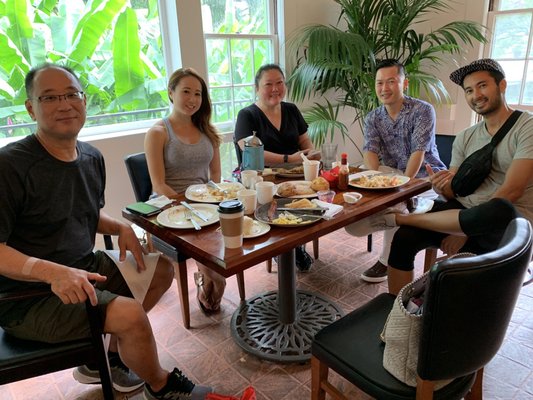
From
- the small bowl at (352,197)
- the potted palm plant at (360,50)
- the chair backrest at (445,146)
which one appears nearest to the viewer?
the small bowl at (352,197)

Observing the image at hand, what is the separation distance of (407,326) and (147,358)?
2.86ft

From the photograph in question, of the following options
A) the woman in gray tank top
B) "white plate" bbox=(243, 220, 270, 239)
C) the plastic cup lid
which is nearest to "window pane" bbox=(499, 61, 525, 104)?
the woman in gray tank top

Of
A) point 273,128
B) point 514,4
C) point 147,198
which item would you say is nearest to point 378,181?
point 273,128

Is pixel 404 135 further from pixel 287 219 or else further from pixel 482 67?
pixel 287 219

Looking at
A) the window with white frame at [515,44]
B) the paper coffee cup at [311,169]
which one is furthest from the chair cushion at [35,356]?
the window with white frame at [515,44]

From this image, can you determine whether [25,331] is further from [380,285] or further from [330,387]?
[380,285]

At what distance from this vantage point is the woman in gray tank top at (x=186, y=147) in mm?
2045

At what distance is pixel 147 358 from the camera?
53.2 inches

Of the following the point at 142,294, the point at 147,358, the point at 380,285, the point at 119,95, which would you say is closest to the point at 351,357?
the point at 147,358

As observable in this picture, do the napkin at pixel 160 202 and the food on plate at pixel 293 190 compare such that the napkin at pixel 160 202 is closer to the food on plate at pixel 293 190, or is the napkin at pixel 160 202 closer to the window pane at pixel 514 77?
the food on plate at pixel 293 190

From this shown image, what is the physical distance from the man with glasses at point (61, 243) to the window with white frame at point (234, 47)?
76.5 inches

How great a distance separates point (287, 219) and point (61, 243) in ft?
2.65

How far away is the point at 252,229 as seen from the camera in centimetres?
137

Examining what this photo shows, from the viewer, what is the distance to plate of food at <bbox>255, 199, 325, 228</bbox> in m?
1.40
